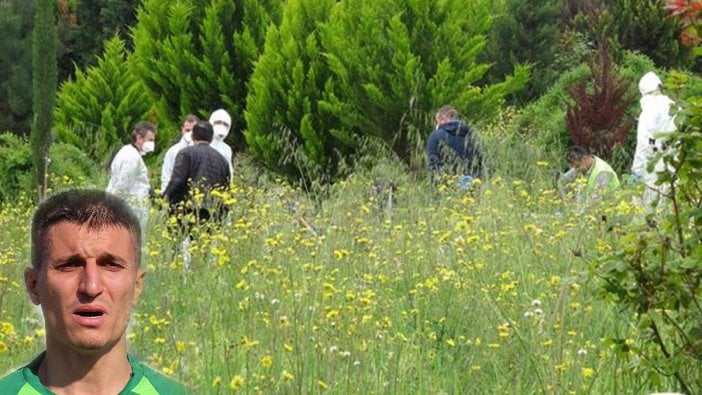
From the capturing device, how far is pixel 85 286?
4.48 feet

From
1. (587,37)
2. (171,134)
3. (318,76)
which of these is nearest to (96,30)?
(587,37)

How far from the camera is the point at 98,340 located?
1355 millimetres

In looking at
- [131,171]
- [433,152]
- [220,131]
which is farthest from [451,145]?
[131,171]

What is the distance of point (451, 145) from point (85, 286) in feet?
33.9

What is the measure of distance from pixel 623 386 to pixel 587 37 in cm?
2648

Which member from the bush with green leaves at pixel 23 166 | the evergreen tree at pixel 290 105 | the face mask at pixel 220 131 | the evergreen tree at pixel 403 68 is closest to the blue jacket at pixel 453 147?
the face mask at pixel 220 131

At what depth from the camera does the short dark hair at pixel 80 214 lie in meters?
1.42

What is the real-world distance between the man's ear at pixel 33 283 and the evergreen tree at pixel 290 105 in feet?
48.5

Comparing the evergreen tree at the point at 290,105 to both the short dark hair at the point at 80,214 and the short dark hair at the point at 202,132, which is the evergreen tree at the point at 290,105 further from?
the short dark hair at the point at 80,214

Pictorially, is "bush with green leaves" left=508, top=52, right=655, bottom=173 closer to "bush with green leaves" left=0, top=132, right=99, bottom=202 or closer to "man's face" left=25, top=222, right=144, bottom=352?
"bush with green leaves" left=0, top=132, right=99, bottom=202

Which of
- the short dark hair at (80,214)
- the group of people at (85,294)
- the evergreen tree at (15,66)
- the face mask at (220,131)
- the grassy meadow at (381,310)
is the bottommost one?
the grassy meadow at (381,310)

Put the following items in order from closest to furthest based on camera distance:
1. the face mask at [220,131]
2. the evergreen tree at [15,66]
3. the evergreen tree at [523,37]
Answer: the face mask at [220,131] → the evergreen tree at [523,37] → the evergreen tree at [15,66]

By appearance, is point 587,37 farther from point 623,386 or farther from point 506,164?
point 623,386

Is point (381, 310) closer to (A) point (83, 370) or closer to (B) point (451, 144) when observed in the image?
(A) point (83, 370)
